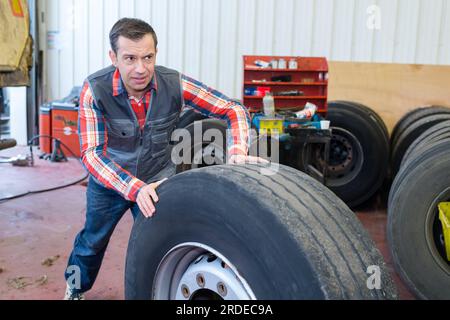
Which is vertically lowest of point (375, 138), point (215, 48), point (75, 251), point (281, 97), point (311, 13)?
point (75, 251)

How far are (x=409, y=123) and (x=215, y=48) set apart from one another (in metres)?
2.34

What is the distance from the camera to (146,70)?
1.97 m

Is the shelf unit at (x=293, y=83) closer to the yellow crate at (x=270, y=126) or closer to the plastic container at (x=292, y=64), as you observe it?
the plastic container at (x=292, y=64)

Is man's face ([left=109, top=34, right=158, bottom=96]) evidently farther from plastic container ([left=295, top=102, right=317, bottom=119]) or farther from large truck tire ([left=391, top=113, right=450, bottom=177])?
large truck tire ([left=391, top=113, right=450, bottom=177])

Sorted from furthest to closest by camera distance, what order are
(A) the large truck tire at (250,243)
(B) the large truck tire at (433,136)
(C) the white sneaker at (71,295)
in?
1. (B) the large truck tire at (433,136)
2. (C) the white sneaker at (71,295)
3. (A) the large truck tire at (250,243)

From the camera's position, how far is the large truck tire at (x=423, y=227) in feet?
8.20

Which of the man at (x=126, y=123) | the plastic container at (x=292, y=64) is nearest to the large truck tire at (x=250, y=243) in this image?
the man at (x=126, y=123)

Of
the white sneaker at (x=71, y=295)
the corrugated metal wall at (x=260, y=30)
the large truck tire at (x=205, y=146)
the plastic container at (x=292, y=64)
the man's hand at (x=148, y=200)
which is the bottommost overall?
the white sneaker at (x=71, y=295)

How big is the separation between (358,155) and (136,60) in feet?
10.5

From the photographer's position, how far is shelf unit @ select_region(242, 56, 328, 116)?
4629mm

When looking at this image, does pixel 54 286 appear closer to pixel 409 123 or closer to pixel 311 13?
pixel 409 123

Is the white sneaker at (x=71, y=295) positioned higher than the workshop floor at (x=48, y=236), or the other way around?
the white sneaker at (x=71, y=295)

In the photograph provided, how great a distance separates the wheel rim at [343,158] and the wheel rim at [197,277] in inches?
132
